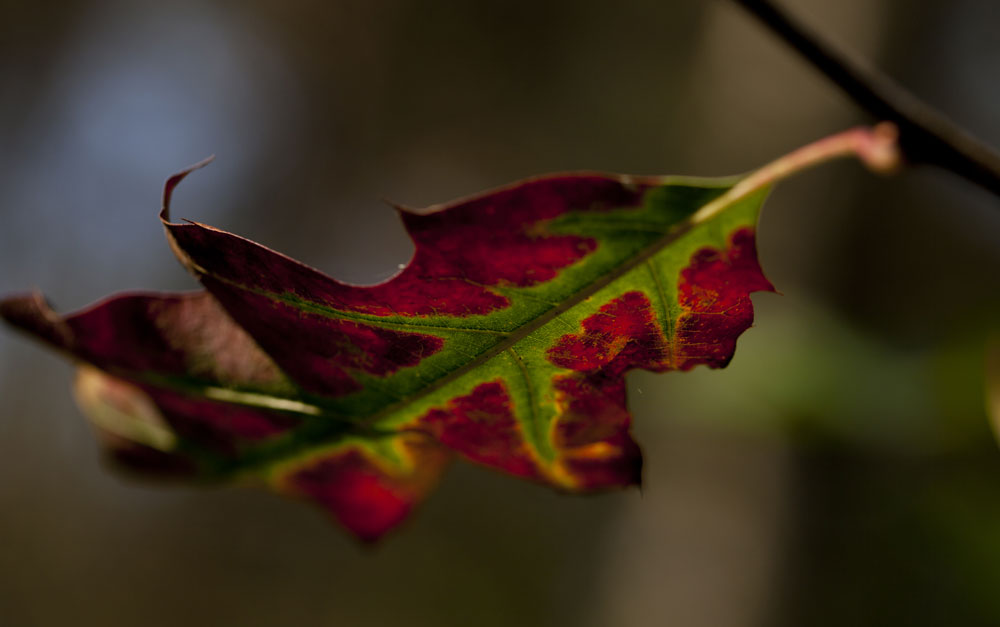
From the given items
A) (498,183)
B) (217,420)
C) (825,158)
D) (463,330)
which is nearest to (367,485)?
(217,420)

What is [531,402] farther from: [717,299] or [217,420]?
[217,420]

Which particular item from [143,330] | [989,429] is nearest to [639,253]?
[143,330]

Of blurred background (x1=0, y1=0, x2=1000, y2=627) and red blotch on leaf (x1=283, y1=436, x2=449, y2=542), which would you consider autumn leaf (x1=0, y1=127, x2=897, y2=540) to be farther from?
blurred background (x1=0, y1=0, x2=1000, y2=627)

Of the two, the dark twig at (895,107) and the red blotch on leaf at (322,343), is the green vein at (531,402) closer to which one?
the red blotch on leaf at (322,343)

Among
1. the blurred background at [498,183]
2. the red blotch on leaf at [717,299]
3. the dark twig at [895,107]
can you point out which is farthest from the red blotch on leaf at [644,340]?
the blurred background at [498,183]

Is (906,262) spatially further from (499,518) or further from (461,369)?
(461,369)
